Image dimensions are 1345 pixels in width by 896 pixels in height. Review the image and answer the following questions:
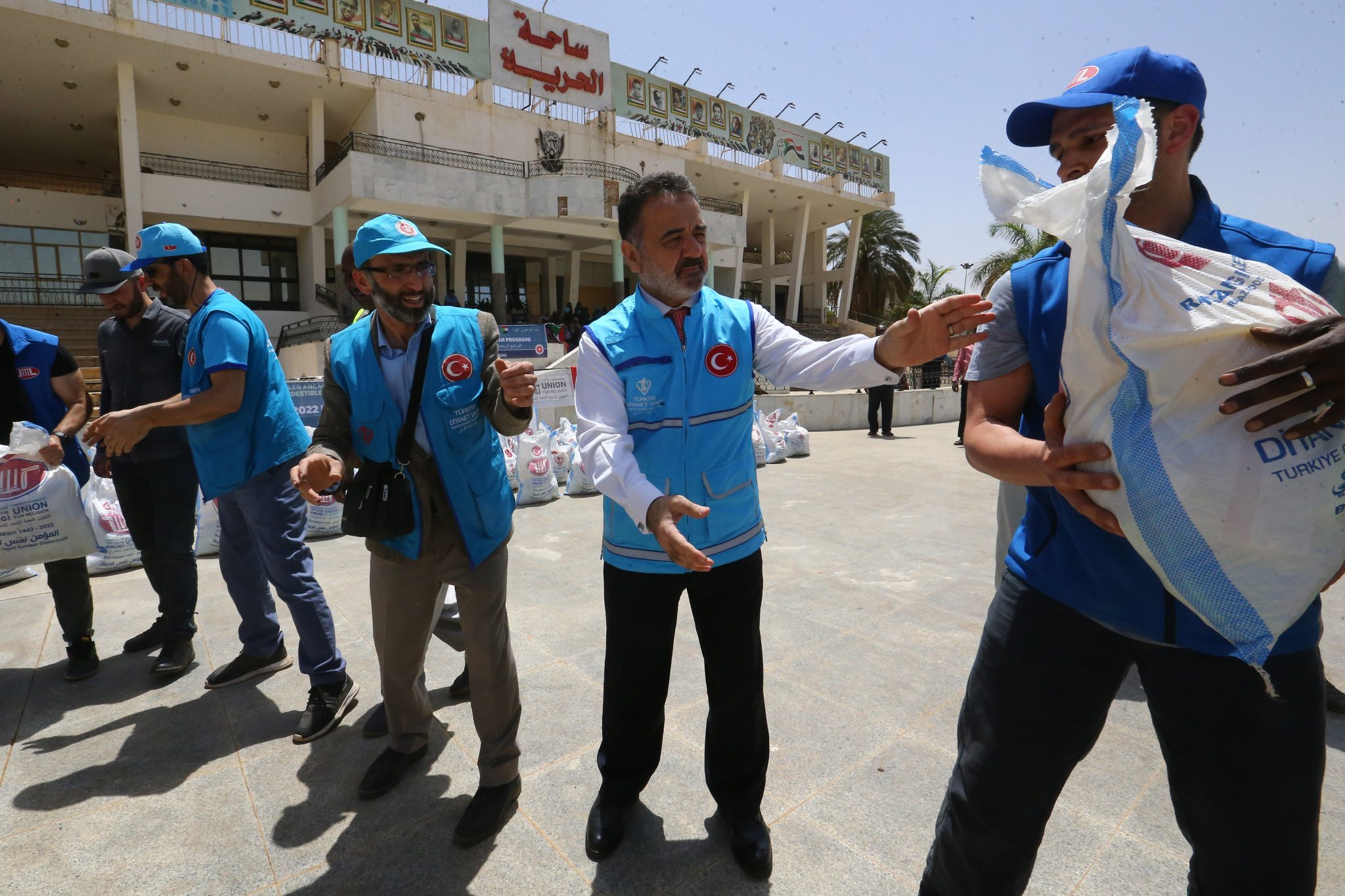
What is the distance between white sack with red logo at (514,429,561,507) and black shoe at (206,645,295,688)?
338 centimetres

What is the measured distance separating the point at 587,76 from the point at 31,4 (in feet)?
52.5

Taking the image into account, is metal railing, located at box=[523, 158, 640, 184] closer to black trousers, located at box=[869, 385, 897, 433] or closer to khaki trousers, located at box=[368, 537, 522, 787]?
black trousers, located at box=[869, 385, 897, 433]

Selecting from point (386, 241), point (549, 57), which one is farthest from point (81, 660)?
point (549, 57)

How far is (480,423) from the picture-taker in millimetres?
2340

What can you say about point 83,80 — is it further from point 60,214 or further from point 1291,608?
point 1291,608

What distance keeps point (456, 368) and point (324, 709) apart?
1.59 m

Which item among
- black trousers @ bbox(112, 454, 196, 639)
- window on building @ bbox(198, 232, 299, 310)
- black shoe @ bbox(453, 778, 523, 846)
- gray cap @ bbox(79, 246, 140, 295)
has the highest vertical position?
window on building @ bbox(198, 232, 299, 310)

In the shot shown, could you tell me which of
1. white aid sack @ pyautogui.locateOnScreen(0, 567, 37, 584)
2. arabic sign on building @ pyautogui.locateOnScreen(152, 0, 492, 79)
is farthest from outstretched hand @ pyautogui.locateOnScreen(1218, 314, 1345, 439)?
arabic sign on building @ pyautogui.locateOnScreen(152, 0, 492, 79)

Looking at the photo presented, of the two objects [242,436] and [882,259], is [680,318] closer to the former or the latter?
[242,436]

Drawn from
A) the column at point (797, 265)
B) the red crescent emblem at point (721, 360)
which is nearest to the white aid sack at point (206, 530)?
the red crescent emblem at point (721, 360)

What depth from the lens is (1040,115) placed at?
1.38 meters

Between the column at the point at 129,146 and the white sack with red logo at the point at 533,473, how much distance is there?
19398mm

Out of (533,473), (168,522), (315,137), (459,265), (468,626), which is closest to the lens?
(468,626)

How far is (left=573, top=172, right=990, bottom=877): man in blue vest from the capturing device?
1.92 metres
